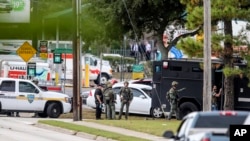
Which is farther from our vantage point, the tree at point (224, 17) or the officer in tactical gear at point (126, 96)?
the officer in tactical gear at point (126, 96)

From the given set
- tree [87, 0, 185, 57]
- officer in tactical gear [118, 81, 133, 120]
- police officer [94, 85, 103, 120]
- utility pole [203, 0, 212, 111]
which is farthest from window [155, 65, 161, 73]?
utility pole [203, 0, 212, 111]

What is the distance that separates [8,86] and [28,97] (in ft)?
3.42

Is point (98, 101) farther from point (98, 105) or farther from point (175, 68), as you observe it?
point (175, 68)

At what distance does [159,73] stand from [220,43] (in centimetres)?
560

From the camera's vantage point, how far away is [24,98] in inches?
1174

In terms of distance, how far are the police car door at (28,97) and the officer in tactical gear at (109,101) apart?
3240 mm

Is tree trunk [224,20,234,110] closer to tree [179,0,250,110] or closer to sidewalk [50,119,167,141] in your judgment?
tree [179,0,250,110]

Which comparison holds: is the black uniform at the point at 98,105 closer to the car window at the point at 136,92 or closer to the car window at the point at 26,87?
the car window at the point at 136,92

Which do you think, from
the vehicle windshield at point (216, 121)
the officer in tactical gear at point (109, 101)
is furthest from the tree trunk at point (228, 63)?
the vehicle windshield at point (216, 121)

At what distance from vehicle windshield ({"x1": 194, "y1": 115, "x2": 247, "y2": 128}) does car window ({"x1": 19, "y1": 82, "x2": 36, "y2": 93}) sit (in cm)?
2018

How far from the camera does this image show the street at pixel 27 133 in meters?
21.0

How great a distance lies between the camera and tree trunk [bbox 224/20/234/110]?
2460cm

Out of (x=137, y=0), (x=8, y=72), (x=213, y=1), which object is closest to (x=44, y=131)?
(x=137, y=0)

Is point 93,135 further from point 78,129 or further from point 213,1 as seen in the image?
point 213,1
